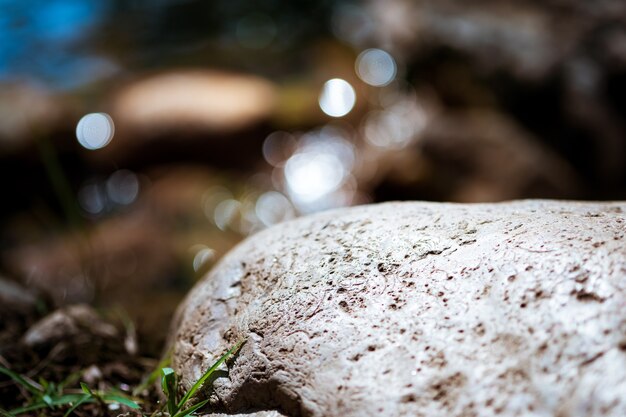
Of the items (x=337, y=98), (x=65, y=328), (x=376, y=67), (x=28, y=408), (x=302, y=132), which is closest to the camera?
(x=28, y=408)

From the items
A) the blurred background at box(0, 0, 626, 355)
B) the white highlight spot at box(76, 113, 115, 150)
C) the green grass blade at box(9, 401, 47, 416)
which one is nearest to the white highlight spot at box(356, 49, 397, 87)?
the blurred background at box(0, 0, 626, 355)

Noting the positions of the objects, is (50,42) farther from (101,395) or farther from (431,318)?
(431,318)

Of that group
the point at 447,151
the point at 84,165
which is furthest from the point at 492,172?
the point at 84,165

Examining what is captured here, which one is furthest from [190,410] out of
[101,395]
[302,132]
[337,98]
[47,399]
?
[337,98]

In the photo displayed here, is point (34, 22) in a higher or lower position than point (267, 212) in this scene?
higher

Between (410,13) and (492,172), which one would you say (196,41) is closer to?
(410,13)

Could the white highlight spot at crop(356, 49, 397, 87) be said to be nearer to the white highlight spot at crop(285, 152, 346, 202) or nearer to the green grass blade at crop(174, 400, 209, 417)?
the white highlight spot at crop(285, 152, 346, 202)
